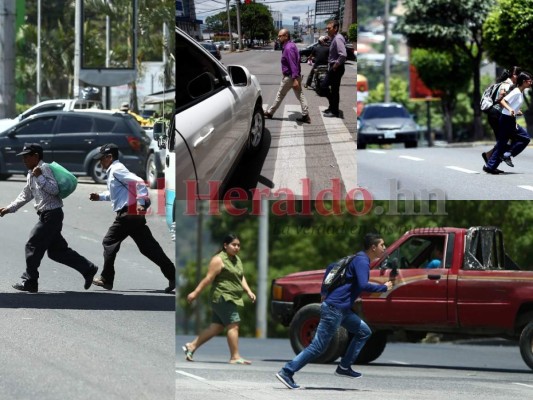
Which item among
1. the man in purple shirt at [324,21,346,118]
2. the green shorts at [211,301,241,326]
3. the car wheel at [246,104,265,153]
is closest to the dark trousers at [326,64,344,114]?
the man in purple shirt at [324,21,346,118]

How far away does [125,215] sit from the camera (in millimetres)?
7859

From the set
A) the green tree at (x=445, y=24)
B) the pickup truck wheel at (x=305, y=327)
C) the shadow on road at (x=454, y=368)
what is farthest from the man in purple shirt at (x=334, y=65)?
the green tree at (x=445, y=24)

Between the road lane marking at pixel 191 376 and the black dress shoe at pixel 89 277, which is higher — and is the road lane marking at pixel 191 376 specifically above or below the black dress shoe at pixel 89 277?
below

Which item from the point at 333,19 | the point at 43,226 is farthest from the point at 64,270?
the point at 333,19

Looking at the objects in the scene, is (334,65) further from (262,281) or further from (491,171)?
(262,281)

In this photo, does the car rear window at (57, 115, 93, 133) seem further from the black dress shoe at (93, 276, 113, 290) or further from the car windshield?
the car windshield

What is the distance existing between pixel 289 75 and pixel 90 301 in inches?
73.8

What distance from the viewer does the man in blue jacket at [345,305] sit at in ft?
26.6

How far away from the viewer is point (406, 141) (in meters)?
23.9

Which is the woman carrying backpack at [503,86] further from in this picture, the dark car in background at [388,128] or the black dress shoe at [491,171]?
the dark car in background at [388,128]

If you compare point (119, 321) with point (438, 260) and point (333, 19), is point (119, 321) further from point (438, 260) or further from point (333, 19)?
point (438, 260)

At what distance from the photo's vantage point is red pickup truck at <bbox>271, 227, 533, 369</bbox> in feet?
31.9

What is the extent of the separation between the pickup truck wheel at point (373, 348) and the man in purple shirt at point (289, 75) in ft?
12.5

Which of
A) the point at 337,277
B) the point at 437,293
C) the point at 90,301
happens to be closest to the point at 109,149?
the point at 90,301
